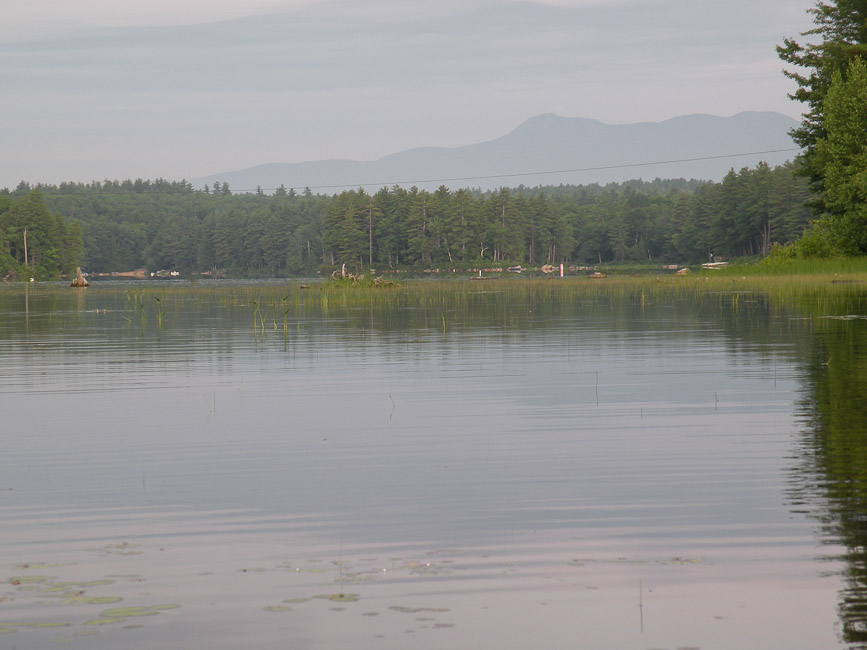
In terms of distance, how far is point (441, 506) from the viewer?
8359 mm

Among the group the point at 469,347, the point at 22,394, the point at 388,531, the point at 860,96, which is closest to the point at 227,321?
the point at 469,347

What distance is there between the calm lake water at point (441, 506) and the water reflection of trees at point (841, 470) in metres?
0.03

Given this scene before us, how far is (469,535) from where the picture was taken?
7.44 meters

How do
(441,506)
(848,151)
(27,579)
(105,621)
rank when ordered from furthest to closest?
(848,151) < (441,506) < (27,579) < (105,621)

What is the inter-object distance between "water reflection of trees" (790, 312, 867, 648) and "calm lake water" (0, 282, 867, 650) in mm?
34

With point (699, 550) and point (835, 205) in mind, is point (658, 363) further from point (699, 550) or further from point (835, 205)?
point (835, 205)

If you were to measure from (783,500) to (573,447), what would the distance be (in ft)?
9.68

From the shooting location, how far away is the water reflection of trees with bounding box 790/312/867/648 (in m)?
6.01

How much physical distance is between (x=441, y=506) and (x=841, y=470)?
3.71m

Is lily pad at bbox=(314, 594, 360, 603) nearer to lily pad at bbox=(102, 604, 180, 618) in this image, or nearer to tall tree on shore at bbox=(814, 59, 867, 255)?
lily pad at bbox=(102, 604, 180, 618)

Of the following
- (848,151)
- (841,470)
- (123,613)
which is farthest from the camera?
(848,151)

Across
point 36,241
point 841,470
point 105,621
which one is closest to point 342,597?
point 105,621

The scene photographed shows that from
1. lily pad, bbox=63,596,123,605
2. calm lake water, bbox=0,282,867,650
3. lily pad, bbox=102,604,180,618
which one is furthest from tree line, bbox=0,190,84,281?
lily pad, bbox=102,604,180,618

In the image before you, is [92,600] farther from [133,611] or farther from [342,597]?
[342,597]
